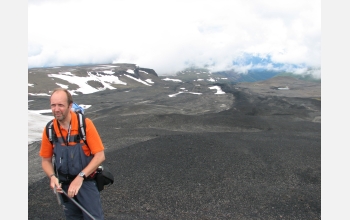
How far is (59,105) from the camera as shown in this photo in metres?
3.24

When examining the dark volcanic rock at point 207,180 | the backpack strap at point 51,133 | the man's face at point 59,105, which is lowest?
the dark volcanic rock at point 207,180

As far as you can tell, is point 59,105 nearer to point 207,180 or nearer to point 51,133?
point 51,133

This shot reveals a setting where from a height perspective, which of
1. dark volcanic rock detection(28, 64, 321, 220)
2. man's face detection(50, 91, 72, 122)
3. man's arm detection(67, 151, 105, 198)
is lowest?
dark volcanic rock detection(28, 64, 321, 220)

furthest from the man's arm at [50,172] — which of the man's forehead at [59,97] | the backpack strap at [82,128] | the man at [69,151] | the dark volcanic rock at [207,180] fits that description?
the dark volcanic rock at [207,180]

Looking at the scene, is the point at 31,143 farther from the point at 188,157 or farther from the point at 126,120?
the point at 188,157

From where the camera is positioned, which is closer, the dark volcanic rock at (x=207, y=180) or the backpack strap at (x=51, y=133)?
the backpack strap at (x=51, y=133)

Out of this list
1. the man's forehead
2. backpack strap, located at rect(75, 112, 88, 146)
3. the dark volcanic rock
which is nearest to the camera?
the man's forehead

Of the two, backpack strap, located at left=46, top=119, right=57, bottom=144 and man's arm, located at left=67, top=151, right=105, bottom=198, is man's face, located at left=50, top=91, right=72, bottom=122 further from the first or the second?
man's arm, located at left=67, top=151, right=105, bottom=198

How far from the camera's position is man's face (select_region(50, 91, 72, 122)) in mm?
3225

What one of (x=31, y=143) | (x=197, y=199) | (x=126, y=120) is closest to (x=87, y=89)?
(x=126, y=120)

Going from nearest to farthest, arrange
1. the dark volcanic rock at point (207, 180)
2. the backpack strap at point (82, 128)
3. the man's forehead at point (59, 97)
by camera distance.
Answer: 1. the man's forehead at point (59, 97)
2. the backpack strap at point (82, 128)
3. the dark volcanic rock at point (207, 180)

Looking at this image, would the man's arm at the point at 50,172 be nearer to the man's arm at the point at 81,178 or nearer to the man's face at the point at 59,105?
the man's arm at the point at 81,178

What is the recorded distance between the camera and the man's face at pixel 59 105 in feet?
10.6

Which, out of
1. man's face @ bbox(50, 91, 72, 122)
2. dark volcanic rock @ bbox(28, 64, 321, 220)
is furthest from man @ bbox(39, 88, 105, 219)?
dark volcanic rock @ bbox(28, 64, 321, 220)
